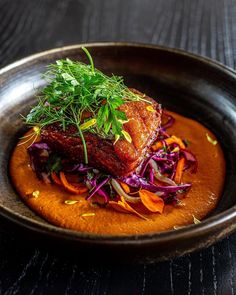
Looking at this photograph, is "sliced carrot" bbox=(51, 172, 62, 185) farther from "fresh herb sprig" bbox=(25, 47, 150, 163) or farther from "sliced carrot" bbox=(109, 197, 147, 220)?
"sliced carrot" bbox=(109, 197, 147, 220)

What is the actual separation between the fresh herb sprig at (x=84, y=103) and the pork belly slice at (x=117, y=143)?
6 cm

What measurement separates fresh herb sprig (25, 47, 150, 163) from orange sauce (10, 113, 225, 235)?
0.40 meters

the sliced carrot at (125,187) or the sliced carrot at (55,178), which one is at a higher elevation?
the sliced carrot at (55,178)

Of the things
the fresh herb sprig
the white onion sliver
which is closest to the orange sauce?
the white onion sliver

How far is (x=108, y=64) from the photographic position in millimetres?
5512

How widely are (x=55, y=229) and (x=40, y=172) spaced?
45.4 inches

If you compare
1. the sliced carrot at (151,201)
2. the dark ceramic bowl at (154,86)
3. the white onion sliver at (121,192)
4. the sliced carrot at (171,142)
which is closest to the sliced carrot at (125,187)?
the white onion sliver at (121,192)

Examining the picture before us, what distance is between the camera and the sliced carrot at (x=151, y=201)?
395 cm

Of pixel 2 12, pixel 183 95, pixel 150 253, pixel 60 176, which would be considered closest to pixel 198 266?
pixel 150 253

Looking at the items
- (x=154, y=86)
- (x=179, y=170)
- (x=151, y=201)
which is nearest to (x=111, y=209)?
(x=151, y=201)

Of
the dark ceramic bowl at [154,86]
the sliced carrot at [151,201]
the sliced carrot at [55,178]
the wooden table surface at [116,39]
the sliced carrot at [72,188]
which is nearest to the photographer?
the wooden table surface at [116,39]

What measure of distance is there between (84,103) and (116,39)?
329 centimetres

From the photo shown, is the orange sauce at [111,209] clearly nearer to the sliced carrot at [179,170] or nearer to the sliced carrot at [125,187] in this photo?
the sliced carrot at [179,170]

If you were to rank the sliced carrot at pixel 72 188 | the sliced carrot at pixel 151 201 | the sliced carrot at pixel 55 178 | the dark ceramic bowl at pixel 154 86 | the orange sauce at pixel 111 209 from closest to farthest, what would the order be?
the orange sauce at pixel 111 209, the sliced carrot at pixel 151 201, the sliced carrot at pixel 72 188, the sliced carrot at pixel 55 178, the dark ceramic bowl at pixel 154 86
